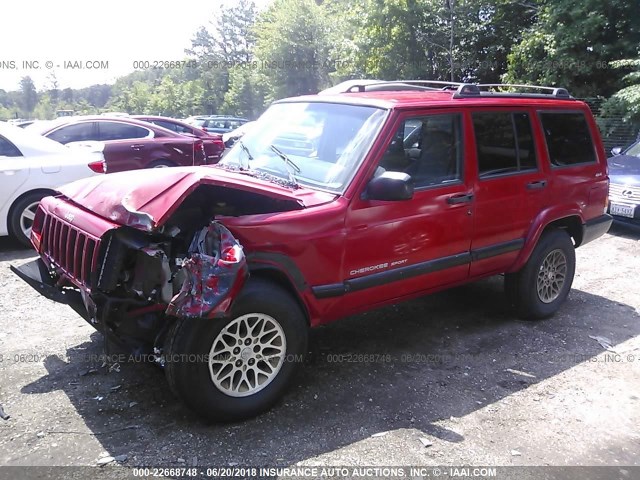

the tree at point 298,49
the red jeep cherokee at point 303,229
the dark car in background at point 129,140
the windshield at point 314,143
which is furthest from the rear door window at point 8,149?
the tree at point 298,49

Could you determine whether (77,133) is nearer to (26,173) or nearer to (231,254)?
(26,173)

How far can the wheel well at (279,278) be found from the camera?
3238mm

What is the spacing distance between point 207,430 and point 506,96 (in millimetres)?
3595

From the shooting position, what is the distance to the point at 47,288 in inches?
139

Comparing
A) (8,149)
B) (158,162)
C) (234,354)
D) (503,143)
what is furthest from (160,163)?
(234,354)

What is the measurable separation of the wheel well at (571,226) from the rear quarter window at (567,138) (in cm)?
52

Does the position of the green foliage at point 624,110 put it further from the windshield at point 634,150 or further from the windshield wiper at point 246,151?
the windshield wiper at point 246,151

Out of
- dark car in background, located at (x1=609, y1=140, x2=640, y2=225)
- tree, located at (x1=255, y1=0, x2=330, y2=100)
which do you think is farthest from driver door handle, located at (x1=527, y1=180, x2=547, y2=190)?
tree, located at (x1=255, y1=0, x2=330, y2=100)

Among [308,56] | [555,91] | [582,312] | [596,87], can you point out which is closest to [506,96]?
[555,91]

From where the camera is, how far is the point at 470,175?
13.7ft

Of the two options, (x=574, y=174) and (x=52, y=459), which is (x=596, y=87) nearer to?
(x=574, y=174)

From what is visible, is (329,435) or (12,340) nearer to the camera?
(329,435)

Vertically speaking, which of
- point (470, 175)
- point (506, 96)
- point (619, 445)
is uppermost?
point (506, 96)

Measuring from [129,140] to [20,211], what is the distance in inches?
113
